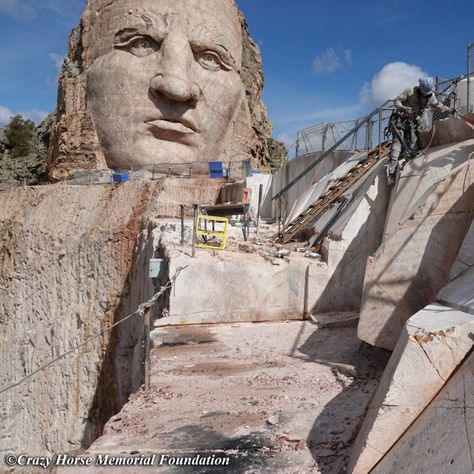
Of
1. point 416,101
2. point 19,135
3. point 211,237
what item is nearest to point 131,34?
→ point 211,237

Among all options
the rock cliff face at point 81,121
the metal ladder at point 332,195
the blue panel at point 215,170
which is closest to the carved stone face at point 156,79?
the rock cliff face at point 81,121

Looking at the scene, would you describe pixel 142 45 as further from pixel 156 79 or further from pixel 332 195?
pixel 332 195

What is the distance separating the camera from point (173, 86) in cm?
1334

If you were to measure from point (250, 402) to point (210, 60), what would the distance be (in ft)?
40.0

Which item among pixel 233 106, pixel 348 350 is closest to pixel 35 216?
pixel 233 106

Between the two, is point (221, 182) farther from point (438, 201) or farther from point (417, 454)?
point (417, 454)

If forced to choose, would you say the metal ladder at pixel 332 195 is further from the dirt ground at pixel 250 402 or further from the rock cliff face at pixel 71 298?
the dirt ground at pixel 250 402

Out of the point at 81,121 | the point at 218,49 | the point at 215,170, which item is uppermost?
the point at 218,49

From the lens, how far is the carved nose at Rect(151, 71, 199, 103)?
13.4m

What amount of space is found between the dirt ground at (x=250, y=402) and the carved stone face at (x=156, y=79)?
8.91m

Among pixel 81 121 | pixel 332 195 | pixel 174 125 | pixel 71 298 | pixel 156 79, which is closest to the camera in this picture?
pixel 332 195

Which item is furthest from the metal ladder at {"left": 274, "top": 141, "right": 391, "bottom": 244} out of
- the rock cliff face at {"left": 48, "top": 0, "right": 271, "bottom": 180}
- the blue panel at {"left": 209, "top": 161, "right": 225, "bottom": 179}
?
the rock cliff face at {"left": 48, "top": 0, "right": 271, "bottom": 180}

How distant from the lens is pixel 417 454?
2.55m

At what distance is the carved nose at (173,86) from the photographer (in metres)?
13.4
